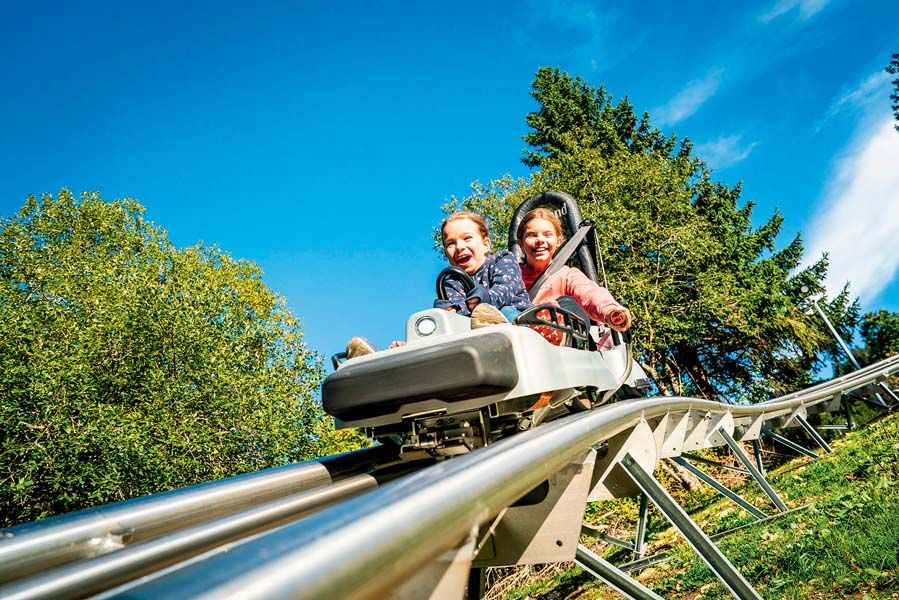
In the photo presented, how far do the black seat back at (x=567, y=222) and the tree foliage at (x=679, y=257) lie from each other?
32.2 feet

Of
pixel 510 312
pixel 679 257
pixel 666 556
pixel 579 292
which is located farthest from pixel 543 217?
pixel 679 257

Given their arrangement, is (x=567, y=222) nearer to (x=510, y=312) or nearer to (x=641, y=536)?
(x=510, y=312)

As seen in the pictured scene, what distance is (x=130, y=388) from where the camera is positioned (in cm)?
1366

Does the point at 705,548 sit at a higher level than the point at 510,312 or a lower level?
lower

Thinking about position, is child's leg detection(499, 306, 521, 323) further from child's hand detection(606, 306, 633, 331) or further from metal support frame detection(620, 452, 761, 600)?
metal support frame detection(620, 452, 761, 600)

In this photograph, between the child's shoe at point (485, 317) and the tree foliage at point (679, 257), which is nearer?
the child's shoe at point (485, 317)

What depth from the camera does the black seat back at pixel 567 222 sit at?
4.08 m

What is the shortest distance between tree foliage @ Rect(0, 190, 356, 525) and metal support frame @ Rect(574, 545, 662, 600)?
1197cm

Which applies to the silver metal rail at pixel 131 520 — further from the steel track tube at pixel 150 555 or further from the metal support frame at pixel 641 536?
the metal support frame at pixel 641 536

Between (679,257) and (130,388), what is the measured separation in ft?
46.8

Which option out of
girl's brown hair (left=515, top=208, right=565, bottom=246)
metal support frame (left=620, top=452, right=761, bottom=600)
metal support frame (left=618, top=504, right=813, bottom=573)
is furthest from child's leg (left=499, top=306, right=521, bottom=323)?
metal support frame (left=618, top=504, right=813, bottom=573)

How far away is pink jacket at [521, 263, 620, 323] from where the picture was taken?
339 centimetres

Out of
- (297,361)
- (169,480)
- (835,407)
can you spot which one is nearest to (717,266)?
(835,407)

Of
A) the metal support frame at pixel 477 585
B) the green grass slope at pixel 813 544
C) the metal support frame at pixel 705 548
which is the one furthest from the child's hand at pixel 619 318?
the metal support frame at pixel 477 585
